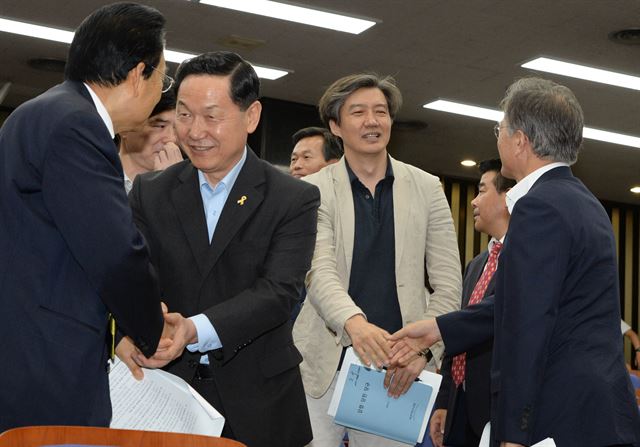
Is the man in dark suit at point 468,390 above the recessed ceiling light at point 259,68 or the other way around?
the other way around

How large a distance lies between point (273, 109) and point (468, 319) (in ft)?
25.2

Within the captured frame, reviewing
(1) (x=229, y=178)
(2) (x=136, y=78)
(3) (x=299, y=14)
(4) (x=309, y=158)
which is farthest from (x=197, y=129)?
(3) (x=299, y=14)

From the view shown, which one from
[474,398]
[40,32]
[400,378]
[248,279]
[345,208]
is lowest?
[474,398]

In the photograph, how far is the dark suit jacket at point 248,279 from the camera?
257cm

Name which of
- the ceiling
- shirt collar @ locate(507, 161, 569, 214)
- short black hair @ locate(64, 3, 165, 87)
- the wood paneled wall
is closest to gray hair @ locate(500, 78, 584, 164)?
shirt collar @ locate(507, 161, 569, 214)

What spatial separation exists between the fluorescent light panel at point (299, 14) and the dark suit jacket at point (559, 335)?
5.38 meters

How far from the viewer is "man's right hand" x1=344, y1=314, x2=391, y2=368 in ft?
11.0

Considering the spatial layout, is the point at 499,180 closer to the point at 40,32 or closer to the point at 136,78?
the point at 136,78

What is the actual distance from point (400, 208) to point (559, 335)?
41.3 inches

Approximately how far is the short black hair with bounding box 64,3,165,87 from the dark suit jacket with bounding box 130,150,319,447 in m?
0.55

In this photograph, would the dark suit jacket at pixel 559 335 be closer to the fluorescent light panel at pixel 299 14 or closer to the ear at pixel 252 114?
Result: the ear at pixel 252 114

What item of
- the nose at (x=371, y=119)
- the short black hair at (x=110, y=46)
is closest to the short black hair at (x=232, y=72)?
the short black hair at (x=110, y=46)

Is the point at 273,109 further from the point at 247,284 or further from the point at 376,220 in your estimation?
the point at 247,284

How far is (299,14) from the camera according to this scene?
805 cm
